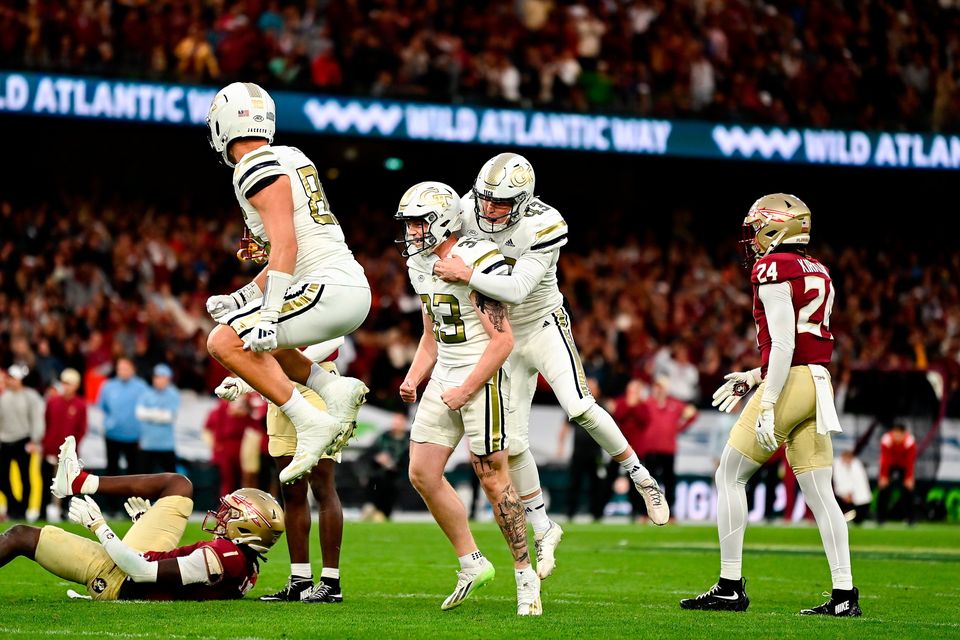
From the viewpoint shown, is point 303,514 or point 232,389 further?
point 303,514

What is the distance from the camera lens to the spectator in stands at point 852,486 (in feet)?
62.2

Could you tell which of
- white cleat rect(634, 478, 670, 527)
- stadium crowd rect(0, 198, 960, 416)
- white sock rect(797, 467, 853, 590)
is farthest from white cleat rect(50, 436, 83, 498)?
stadium crowd rect(0, 198, 960, 416)

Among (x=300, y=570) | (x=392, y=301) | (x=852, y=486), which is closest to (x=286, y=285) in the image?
(x=300, y=570)

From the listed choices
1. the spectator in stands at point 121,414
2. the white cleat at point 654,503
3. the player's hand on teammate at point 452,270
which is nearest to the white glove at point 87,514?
the player's hand on teammate at point 452,270

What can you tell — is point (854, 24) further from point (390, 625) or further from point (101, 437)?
point (390, 625)

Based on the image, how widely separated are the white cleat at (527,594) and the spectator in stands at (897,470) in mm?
12702

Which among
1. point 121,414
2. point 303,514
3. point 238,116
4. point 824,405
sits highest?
point 238,116

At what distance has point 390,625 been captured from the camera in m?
6.87

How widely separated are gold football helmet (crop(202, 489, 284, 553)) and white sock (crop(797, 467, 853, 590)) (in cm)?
287

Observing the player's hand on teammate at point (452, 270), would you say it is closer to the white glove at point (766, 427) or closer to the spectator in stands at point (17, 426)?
the white glove at point (766, 427)

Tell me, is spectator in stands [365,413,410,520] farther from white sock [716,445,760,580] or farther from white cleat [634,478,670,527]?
white sock [716,445,760,580]

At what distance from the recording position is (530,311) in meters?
8.99

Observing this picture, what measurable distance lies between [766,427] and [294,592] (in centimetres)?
276

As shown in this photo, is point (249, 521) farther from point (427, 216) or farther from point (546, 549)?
point (427, 216)
